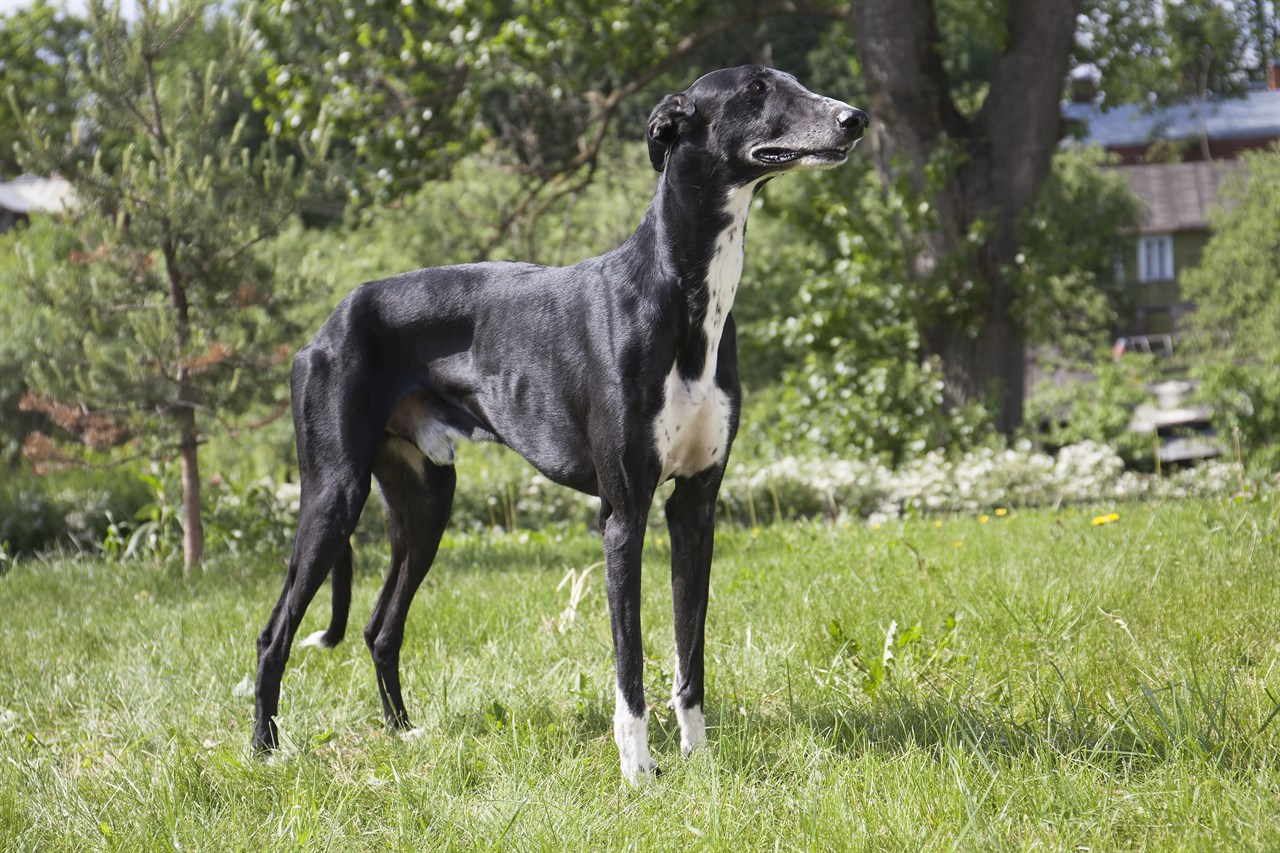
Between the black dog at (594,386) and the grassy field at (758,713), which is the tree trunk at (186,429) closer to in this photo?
the grassy field at (758,713)

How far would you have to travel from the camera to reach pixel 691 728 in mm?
3008

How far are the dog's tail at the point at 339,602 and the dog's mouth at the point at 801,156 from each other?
178cm

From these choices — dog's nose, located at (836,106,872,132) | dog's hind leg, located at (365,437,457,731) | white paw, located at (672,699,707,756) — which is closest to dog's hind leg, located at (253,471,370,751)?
dog's hind leg, located at (365,437,457,731)

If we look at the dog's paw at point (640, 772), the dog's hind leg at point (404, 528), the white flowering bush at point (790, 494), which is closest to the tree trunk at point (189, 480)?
the white flowering bush at point (790, 494)

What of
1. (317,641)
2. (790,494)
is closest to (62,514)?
(790,494)

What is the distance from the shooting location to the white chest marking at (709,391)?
2.81 metres

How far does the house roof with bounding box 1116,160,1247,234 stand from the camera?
35.5m

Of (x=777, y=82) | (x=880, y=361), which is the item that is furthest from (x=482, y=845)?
(x=880, y=361)

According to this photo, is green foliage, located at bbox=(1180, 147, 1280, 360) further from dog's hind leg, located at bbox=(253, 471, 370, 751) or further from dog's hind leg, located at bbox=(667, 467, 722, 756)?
dog's hind leg, located at bbox=(253, 471, 370, 751)

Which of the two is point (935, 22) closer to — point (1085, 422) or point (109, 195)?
point (1085, 422)

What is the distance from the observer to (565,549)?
6406mm

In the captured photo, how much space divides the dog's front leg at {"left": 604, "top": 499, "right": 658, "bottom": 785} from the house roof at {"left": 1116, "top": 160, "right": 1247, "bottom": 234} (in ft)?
119

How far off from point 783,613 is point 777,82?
6.59 ft

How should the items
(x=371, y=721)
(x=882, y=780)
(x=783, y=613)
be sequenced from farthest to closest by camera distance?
(x=783, y=613)
(x=371, y=721)
(x=882, y=780)
